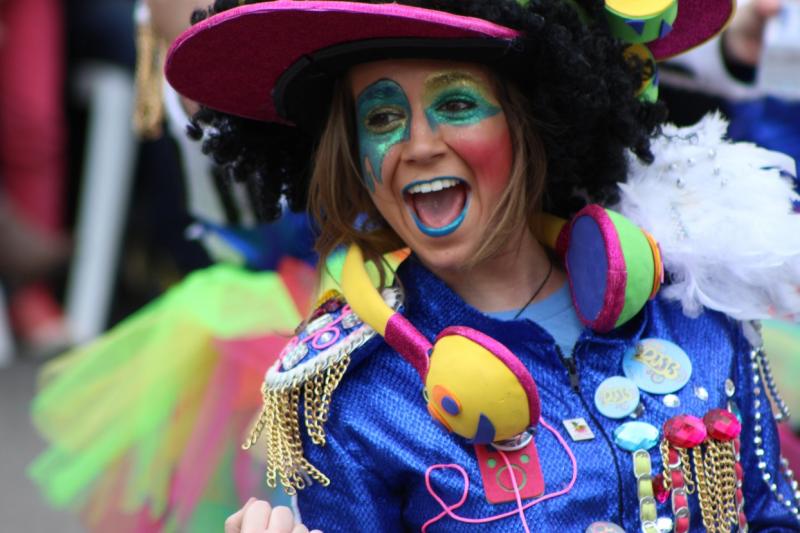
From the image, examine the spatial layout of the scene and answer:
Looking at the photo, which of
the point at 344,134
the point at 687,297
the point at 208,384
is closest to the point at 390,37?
the point at 344,134

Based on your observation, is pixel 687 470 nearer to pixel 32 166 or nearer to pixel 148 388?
pixel 148 388

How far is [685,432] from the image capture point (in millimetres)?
2238

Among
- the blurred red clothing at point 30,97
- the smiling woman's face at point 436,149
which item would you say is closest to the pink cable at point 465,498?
the smiling woman's face at point 436,149

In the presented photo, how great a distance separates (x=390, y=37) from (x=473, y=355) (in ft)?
1.66

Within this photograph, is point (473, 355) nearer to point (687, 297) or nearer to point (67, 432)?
point (687, 297)

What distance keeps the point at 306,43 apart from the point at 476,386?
0.61 metres

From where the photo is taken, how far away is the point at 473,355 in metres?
2.06

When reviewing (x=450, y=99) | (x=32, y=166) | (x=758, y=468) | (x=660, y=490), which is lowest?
(x=32, y=166)

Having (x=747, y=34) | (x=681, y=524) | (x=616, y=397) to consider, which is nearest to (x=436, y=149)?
(x=616, y=397)

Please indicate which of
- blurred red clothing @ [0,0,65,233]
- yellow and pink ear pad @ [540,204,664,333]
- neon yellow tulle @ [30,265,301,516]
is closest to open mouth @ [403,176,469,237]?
yellow and pink ear pad @ [540,204,664,333]

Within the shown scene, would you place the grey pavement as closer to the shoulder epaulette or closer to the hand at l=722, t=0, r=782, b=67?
the shoulder epaulette

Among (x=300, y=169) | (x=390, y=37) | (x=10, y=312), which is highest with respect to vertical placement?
(x=390, y=37)

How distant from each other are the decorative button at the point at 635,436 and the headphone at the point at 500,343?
0.48 ft

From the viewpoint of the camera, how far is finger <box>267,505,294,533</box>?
2088mm
